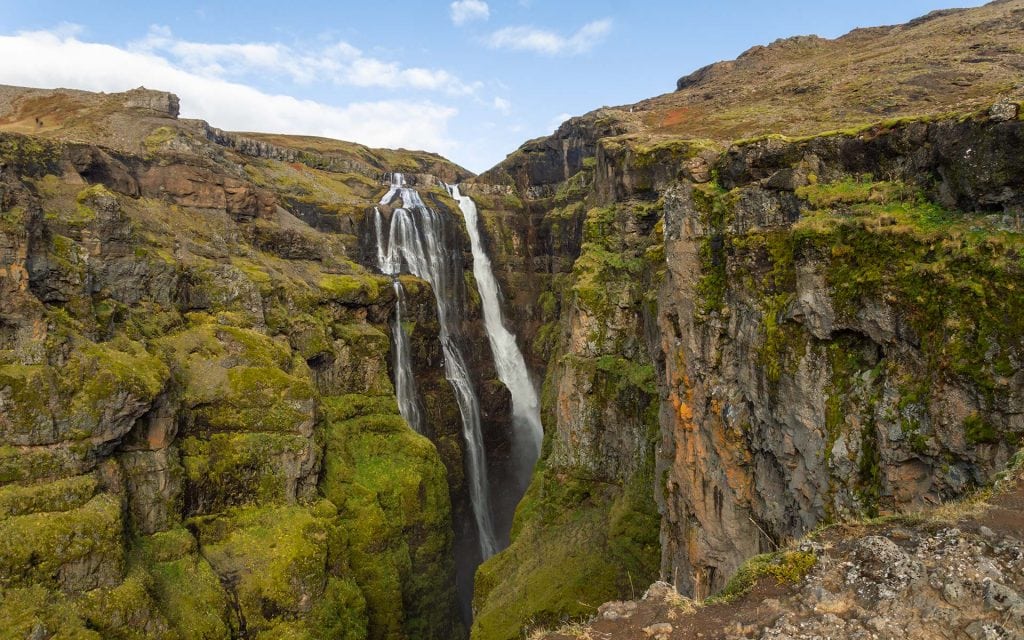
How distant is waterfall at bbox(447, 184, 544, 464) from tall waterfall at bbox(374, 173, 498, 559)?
4429mm

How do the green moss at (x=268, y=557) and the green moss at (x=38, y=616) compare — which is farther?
the green moss at (x=268, y=557)

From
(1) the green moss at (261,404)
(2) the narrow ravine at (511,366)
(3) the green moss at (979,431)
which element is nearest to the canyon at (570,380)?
(3) the green moss at (979,431)

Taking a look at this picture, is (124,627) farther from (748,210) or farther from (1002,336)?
(1002,336)

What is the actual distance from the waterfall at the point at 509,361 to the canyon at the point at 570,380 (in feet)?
1.45

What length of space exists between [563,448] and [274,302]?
20.8m

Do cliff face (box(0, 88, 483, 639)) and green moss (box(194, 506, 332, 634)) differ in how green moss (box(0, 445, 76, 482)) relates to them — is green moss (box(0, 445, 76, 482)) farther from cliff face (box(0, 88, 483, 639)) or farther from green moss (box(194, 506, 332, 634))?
green moss (box(194, 506, 332, 634))

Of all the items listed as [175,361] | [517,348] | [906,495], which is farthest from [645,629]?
[517,348]

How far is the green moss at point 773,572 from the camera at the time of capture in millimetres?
7500

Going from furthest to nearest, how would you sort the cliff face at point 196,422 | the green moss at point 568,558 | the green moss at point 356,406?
1. the green moss at point 356,406
2. the green moss at point 568,558
3. the cliff face at point 196,422

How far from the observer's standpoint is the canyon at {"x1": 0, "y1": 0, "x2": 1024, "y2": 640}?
29.3 feet

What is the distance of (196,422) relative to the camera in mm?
27531

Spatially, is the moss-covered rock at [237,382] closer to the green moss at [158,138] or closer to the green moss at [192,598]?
the green moss at [192,598]

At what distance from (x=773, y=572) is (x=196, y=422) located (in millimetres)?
27603

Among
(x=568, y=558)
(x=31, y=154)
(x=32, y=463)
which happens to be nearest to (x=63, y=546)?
(x=32, y=463)
